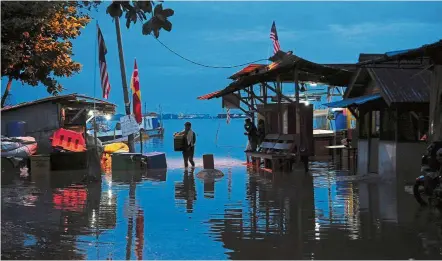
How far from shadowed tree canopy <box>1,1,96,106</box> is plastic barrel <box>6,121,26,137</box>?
7.10ft

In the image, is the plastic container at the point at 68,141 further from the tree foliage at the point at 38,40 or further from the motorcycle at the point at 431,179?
the motorcycle at the point at 431,179

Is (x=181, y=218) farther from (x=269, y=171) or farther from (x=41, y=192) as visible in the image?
(x=269, y=171)

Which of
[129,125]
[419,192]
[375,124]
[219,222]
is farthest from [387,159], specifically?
[129,125]

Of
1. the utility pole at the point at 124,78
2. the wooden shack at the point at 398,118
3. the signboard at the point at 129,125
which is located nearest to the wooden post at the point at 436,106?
the wooden shack at the point at 398,118

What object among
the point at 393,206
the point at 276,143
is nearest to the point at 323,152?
the point at 276,143

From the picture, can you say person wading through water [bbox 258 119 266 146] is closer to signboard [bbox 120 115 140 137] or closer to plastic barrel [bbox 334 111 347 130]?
signboard [bbox 120 115 140 137]

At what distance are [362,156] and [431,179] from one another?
6.73 metres

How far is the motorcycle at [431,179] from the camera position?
9773 millimetres

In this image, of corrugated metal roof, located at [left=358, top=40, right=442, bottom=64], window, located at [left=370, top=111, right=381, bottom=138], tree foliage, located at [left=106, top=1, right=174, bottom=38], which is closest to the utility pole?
window, located at [left=370, top=111, right=381, bottom=138]

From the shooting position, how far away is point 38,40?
1647 cm

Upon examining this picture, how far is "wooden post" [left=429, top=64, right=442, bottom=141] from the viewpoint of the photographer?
11.3 metres

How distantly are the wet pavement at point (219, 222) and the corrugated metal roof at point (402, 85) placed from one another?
2.38 metres

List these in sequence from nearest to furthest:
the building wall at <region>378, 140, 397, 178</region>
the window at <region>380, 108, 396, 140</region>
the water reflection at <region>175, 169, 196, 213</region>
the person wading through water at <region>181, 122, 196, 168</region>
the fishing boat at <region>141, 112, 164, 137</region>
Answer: the water reflection at <region>175, 169, 196, 213</region> → the building wall at <region>378, 140, 397, 178</region> → the window at <region>380, 108, 396, 140</region> → the person wading through water at <region>181, 122, 196, 168</region> → the fishing boat at <region>141, 112, 164, 137</region>

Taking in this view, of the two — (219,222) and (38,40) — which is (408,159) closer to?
(219,222)
